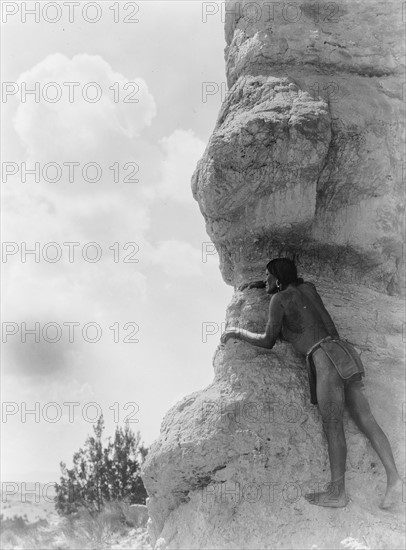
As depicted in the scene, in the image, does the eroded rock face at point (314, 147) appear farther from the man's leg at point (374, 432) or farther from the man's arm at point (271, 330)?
the man's leg at point (374, 432)

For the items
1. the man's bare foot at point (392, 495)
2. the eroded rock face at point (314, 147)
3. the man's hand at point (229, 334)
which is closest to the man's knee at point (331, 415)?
the man's bare foot at point (392, 495)

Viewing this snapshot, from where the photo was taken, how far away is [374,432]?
5.08 m

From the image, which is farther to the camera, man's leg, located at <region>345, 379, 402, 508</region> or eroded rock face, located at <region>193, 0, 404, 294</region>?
eroded rock face, located at <region>193, 0, 404, 294</region>

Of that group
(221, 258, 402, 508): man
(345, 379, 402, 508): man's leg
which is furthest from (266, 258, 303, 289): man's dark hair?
(345, 379, 402, 508): man's leg

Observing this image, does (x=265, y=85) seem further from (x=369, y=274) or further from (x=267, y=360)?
(x=267, y=360)

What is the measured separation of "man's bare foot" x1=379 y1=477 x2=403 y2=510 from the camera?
4.85 meters

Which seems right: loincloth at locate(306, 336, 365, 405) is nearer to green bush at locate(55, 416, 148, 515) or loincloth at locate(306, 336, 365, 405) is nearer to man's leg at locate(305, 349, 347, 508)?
man's leg at locate(305, 349, 347, 508)

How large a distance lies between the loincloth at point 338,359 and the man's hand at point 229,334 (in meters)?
0.61

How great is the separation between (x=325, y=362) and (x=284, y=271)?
2.63 ft

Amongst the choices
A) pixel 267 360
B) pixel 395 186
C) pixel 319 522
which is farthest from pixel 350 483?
pixel 395 186

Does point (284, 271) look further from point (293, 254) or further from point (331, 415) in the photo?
point (331, 415)

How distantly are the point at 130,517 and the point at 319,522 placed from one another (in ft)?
27.4

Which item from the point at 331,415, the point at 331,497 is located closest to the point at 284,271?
the point at 331,415

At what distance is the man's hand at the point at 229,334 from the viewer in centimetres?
560
